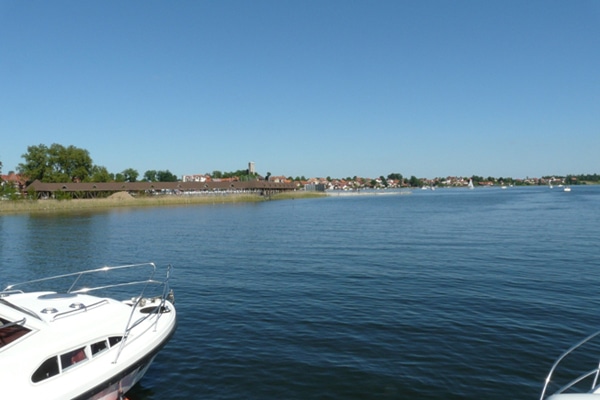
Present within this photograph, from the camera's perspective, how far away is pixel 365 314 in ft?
51.3

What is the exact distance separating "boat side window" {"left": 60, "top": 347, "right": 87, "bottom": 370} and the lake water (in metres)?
2.21

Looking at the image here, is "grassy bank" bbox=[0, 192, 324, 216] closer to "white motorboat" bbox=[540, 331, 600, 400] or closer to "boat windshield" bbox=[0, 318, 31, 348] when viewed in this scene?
"boat windshield" bbox=[0, 318, 31, 348]

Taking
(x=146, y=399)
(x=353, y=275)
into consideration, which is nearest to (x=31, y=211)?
(x=353, y=275)

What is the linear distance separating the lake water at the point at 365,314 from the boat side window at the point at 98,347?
188cm

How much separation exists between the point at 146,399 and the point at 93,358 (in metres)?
2.11

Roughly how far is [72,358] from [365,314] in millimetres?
10443

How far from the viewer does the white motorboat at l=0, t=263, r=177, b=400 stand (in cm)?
758

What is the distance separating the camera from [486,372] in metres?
10.8

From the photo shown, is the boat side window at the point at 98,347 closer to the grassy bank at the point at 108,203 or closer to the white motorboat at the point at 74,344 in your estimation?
the white motorboat at the point at 74,344

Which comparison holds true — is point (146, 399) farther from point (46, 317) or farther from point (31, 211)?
point (31, 211)

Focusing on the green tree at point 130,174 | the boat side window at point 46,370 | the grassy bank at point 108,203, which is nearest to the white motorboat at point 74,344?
the boat side window at point 46,370

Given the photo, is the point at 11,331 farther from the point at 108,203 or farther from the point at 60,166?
the point at 60,166

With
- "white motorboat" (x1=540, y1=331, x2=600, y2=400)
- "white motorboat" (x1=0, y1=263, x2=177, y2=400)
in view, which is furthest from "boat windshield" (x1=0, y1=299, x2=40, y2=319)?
"white motorboat" (x1=540, y1=331, x2=600, y2=400)

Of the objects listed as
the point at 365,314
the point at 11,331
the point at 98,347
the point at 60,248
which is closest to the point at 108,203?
the point at 60,248
